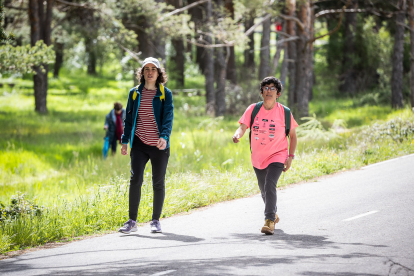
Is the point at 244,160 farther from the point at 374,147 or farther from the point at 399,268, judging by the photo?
the point at 399,268

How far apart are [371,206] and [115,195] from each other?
383cm

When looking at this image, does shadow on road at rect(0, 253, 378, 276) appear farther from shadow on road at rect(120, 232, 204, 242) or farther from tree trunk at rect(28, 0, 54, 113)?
tree trunk at rect(28, 0, 54, 113)

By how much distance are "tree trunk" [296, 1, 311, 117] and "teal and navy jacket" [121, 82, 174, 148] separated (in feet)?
43.3

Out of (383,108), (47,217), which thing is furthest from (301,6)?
(47,217)

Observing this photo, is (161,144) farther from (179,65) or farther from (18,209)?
(179,65)

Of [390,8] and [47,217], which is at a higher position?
[390,8]

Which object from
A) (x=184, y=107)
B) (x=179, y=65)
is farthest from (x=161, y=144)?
(x=179, y=65)

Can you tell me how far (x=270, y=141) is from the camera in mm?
6656

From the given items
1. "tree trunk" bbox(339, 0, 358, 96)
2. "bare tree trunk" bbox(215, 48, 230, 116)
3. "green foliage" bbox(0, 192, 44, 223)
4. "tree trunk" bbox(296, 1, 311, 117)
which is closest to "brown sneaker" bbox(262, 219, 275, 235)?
"green foliage" bbox(0, 192, 44, 223)

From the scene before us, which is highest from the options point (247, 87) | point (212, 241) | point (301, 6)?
point (301, 6)

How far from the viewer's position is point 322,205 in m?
8.24

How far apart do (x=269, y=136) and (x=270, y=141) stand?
6cm

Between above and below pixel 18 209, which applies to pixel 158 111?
above

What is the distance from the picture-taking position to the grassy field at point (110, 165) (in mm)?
7566
